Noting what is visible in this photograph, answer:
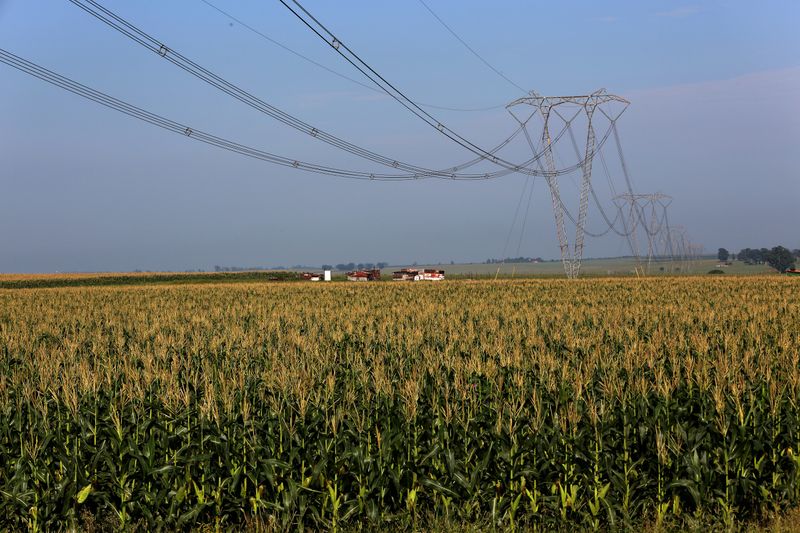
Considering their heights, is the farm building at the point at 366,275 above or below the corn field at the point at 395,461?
above

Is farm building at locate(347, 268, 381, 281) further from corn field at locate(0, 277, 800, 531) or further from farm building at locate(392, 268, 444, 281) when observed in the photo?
corn field at locate(0, 277, 800, 531)

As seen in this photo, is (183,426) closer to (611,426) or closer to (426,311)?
(611,426)

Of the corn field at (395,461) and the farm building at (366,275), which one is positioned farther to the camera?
the farm building at (366,275)

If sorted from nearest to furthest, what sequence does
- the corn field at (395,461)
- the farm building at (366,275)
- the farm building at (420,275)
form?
the corn field at (395,461) → the farm building at (420,275) → the farm building at (366,275)

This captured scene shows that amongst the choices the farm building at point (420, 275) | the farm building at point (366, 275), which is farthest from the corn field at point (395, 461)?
the farm building at point (366, 275)

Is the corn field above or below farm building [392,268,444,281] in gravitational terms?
below

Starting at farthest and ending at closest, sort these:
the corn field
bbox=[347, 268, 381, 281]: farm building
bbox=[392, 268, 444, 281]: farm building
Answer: bbox=[347, 268, 381, 281]: farm building, bbox=[392, 268, 444, 281]: farm building, the corn field

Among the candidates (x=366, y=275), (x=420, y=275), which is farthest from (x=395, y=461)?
(x=366, y=275)

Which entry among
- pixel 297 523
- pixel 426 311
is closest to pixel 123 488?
pixel 297 523

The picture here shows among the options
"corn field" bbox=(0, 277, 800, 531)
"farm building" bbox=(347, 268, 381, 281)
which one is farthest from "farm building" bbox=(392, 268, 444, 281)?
"corn field" bbox=(0, 277, 800, 531)

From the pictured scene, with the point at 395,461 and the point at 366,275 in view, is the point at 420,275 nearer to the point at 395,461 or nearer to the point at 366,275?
the point at 366,275

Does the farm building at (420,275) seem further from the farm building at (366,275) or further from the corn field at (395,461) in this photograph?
the corn field at (395,461)

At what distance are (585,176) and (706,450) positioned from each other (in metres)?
67.6

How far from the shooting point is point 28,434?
1170 centimetres
